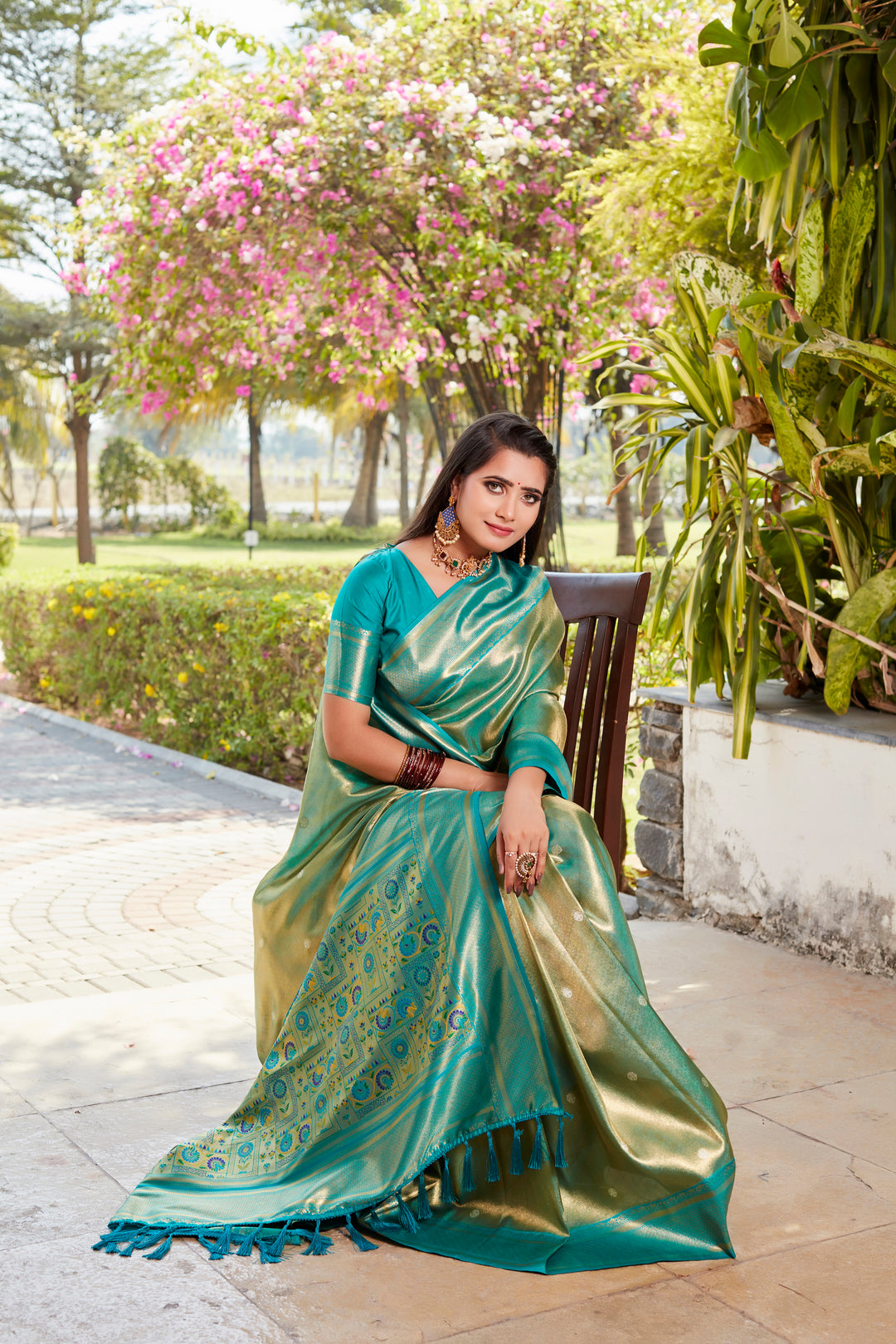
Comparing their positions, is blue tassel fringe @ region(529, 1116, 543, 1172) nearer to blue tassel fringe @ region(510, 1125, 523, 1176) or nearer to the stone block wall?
blue tassel fringe @ region(510, 1125, 523, 1176)

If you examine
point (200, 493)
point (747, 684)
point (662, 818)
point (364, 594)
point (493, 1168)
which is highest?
point (200, 493)

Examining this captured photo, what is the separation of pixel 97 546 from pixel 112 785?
28642 millimetres

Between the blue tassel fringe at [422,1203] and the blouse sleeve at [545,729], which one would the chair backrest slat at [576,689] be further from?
the blue tassel fringe at [422,1203]

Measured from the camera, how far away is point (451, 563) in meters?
2.73

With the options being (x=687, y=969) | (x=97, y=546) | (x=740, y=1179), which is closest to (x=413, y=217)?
(x=687, y=969)

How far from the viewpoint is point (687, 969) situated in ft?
12.5

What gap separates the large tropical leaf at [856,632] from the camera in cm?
370

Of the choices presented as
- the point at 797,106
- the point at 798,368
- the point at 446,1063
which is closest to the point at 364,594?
the point at 446,1063

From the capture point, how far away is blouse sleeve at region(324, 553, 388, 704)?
260cm

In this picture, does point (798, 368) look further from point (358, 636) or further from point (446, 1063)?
point (446, 1063)

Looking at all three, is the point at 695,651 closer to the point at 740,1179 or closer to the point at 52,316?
the point at 740,1179

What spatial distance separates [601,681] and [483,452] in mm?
805

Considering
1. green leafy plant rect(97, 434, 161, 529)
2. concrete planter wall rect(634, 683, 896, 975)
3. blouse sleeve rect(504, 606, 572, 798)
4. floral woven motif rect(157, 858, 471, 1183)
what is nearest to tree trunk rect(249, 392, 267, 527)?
green leafy plant rect(97, 434, 161, 529)

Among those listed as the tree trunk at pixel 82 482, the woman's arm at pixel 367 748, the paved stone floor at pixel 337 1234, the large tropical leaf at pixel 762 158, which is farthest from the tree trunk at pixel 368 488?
the woman's arm at pixel 367 748
